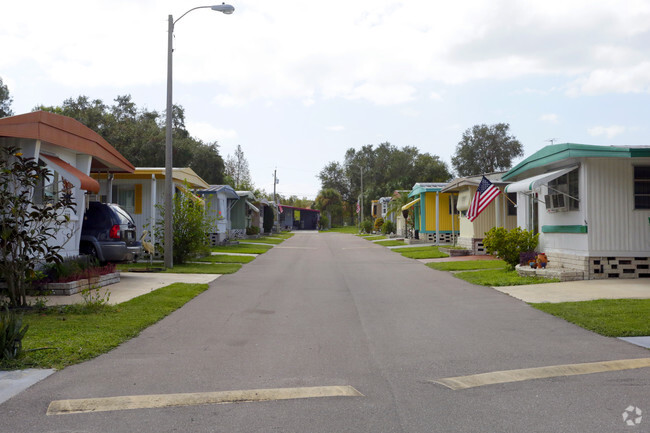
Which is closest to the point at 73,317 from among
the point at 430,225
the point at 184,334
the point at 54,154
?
the point at 184,334

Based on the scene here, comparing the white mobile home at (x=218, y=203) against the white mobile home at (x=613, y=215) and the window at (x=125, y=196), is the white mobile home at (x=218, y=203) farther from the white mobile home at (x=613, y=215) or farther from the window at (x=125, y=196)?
the white mobile home at (x=613, y=215)

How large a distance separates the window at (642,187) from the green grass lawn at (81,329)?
1078 centimetres

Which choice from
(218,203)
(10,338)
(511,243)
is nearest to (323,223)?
(218,203)

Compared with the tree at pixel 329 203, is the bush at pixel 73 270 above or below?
below

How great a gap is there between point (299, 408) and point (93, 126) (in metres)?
43.9

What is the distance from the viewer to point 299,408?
15.8 feet

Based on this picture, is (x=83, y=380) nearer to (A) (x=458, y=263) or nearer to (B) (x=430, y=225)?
(A) (x=458, y=263)

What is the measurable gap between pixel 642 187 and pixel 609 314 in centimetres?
603

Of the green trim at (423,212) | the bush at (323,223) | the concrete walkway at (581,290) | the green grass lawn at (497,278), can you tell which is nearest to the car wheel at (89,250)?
the green grass lawn at (497,278)

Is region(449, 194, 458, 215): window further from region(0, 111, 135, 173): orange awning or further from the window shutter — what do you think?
region(0, 111, 135, 173): orange awning

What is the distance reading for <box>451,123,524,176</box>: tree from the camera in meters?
60.9

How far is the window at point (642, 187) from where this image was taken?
13492 mm

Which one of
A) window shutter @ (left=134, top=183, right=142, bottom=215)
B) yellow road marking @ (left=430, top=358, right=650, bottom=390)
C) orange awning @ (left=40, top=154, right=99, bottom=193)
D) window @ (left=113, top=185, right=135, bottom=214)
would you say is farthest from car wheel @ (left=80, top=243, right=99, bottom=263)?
yellow road marking @ (left=430, top=358, right=650, bottom=390)

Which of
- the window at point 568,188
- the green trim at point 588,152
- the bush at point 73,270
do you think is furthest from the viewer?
the window at point 568,188
